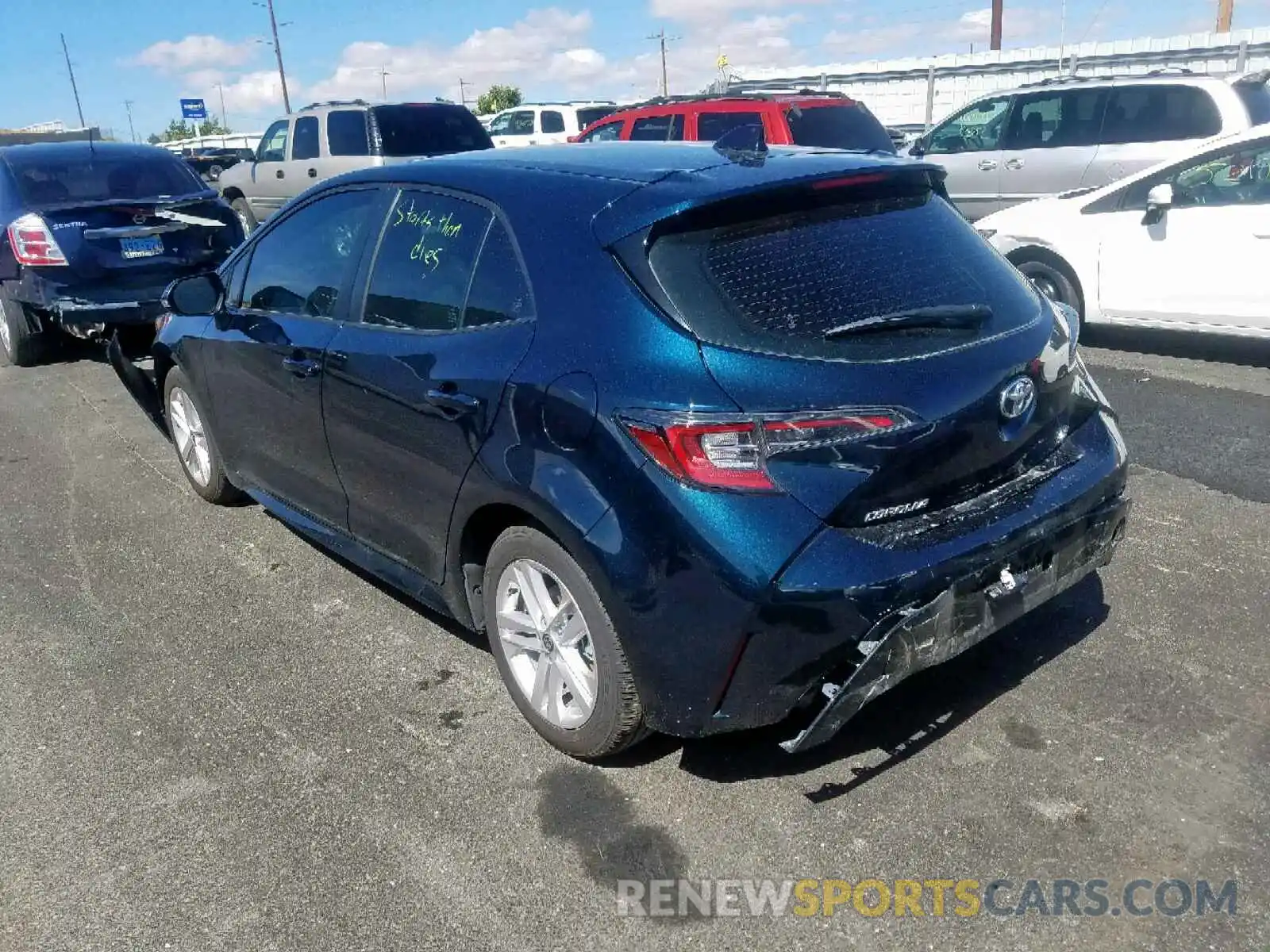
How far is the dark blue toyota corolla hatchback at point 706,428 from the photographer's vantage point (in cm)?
262

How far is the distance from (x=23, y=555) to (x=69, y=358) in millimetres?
4798

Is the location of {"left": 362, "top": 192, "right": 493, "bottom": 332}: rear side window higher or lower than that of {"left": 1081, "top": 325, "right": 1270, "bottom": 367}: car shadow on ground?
higher

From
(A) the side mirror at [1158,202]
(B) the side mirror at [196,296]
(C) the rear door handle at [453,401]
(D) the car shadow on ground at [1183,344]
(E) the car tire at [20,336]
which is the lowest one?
(D) the car shadow on ground at [1183,344]

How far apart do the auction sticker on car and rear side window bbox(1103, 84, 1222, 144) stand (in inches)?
329

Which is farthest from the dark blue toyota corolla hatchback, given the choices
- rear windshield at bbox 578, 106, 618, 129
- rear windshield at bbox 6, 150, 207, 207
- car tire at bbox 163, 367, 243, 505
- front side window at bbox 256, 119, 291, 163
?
rear windshield at bbox 578, 106, 618, 129

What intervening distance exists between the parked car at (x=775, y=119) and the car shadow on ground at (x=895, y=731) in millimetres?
7243

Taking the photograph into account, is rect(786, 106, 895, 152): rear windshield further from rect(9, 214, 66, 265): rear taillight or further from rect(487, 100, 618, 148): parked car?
rect(487, 100, 618, 148): parked car

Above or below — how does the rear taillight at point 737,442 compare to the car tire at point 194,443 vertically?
above

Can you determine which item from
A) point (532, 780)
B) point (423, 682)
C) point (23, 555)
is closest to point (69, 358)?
point (23, 555)

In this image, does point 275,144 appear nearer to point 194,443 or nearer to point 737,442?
point 194,443

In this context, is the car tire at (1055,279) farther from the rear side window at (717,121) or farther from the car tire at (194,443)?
the car tire at (194,443)

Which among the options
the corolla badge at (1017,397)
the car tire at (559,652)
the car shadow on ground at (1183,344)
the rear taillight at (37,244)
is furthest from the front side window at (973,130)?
the car tire at (559,652)

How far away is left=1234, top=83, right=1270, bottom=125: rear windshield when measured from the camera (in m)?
9.46

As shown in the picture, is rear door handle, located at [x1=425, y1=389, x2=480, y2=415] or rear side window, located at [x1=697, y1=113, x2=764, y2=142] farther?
rear side window, located at [x1=697, y1=113, x2=764, y2=142]
